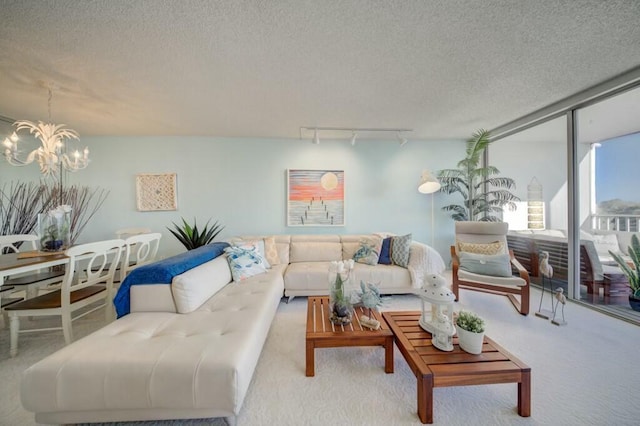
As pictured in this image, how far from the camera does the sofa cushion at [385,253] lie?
309 centimetres

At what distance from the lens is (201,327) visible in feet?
4.73

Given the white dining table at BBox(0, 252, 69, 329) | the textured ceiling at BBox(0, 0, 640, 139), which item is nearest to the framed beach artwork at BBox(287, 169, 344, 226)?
the textured ceiling at BBox(0, 0, 640, 139)

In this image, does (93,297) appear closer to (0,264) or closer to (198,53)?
(0,264)

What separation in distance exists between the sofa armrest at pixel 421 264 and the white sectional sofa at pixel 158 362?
2.00m

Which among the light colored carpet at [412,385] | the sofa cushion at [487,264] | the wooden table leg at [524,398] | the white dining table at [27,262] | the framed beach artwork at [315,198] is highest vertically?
the framed beach artwork at [315,198]

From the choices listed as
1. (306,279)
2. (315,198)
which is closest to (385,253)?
(306,279)

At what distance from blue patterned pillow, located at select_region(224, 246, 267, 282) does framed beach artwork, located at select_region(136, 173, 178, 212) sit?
6.93ft

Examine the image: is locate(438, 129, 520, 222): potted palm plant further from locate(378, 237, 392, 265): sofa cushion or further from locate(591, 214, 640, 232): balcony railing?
locate(378, 237, 392, 265): sofa cushion

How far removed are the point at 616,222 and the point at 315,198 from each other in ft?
12.9

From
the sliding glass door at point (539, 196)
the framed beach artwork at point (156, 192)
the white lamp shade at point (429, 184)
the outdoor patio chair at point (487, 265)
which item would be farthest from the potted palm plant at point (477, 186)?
the framed beach artwork at point (156, 192)

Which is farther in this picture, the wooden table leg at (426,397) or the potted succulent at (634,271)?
the potted succulent at (634,271)

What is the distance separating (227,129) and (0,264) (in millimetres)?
2721

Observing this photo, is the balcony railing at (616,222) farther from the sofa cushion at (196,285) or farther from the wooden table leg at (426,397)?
the sofa cushion at (196,285)

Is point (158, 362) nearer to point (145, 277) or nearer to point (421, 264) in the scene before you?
point (145, 277)
